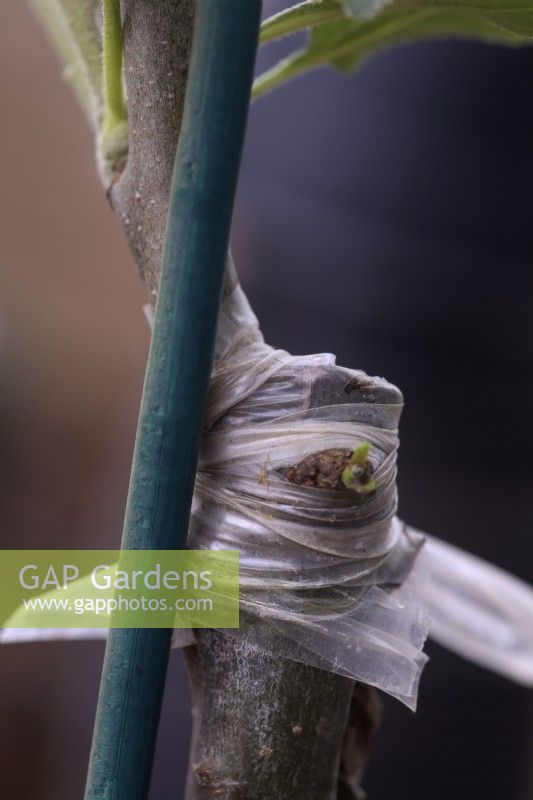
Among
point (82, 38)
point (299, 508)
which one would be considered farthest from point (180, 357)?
point (82, 38)

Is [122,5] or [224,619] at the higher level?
[122,5]

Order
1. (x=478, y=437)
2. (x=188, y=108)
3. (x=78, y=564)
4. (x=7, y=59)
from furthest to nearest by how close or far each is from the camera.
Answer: (x=7, y=59)
(x=478, y=437)
(x=78, y=564)
(x=188, y=108)

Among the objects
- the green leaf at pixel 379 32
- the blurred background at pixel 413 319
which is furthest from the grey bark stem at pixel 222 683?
the blurred background at pixel 413 319

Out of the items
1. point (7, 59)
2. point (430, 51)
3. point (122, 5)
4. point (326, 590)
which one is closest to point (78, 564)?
point (326, 590)

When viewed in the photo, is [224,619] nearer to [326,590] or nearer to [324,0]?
[326,590]

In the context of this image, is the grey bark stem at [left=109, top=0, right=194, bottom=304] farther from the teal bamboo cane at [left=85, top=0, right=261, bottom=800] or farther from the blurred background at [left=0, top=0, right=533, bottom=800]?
the blurred background at [left=0, top=0, right=533, bottom=800]
